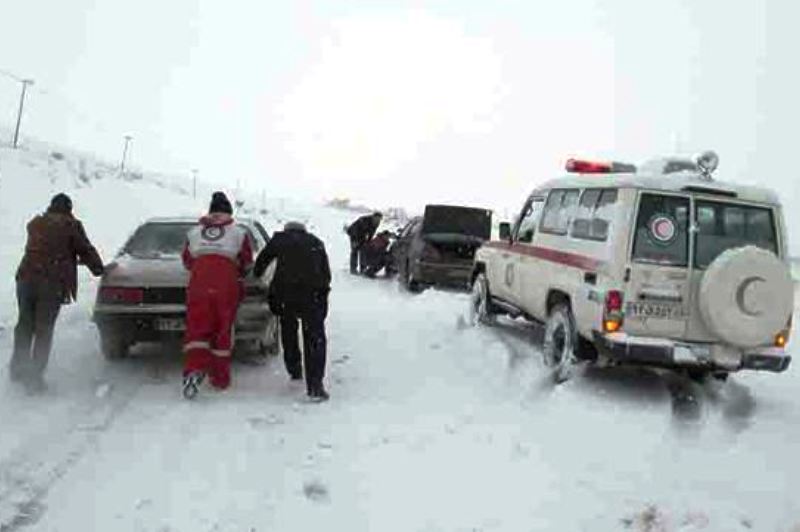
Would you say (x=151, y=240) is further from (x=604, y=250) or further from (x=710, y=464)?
(x=710, y=464)

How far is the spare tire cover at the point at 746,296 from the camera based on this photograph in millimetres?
7645

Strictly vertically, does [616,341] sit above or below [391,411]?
above

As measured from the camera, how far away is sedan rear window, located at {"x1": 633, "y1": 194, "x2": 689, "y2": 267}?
8023mm

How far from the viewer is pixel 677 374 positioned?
959cm

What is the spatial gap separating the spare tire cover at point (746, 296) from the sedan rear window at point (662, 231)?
0.38 m

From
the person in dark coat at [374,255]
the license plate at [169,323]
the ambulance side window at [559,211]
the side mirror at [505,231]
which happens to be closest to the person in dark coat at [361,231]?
the person in dark coat at [374,255]

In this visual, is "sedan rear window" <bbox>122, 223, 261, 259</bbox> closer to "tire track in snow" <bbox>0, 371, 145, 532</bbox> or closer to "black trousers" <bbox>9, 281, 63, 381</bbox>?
"black trousers" <bbox>9, 281, 63, 381</bbox>

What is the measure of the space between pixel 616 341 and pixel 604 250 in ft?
2.84

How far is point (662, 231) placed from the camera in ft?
26.5

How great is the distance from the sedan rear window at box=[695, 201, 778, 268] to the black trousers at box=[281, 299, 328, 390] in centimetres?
346

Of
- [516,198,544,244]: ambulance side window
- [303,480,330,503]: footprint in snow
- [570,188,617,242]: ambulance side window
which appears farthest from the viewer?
[516,198,544,244]: ambulance side window

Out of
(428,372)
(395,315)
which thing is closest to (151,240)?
(428,372)

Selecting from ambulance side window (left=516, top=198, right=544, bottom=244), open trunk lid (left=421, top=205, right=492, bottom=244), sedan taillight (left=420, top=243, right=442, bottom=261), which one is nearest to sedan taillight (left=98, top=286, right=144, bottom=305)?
ambulance side window (left=516, top=198, right=544, bottom=244)

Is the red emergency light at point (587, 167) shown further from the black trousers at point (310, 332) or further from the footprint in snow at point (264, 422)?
the footprint in snow at point (264, 422)
